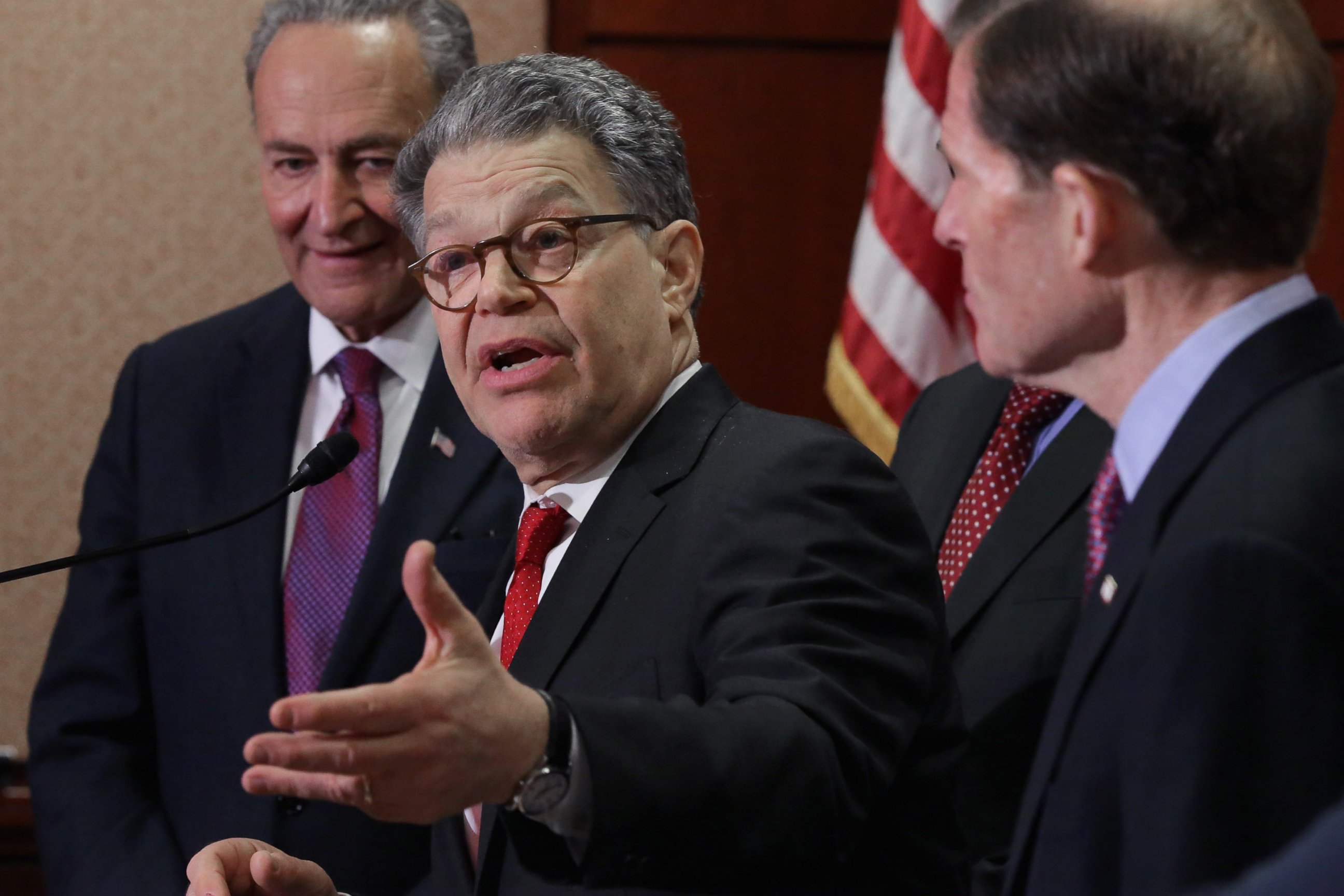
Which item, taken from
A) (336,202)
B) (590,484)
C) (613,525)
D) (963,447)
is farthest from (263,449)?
(963,447)

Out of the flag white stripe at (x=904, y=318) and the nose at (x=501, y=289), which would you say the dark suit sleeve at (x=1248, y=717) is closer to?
the nose at (x=501, y=289)

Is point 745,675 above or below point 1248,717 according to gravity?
below

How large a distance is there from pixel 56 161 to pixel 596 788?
255cm

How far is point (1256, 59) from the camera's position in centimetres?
109

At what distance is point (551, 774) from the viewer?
1166 mm

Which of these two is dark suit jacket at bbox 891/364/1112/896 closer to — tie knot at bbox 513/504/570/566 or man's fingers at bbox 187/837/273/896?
tie knot at bbox 513/504/570/566

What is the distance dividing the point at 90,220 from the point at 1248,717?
287 centimetres

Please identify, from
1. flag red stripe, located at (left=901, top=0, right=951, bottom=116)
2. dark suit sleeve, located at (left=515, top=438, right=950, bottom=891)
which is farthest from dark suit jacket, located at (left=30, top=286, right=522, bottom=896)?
flag red stripe, located at (left=901, top=0, right=951, bottom=116)

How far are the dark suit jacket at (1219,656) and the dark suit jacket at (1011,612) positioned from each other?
1.88ft

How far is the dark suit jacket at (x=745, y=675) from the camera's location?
121 centimetres

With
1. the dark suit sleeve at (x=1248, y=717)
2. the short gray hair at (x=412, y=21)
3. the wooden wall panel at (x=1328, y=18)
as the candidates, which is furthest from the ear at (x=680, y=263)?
the wooden wall panel at (x=1328, y=18)

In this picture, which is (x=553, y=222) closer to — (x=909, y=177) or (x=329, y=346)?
(x=329, y=346)

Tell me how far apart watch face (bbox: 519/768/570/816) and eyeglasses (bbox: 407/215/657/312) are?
66 cm

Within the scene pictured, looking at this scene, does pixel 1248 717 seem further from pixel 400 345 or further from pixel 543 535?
pixel 400 345
